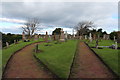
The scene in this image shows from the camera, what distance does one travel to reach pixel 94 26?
2534 inches

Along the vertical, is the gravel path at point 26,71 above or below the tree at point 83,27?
below

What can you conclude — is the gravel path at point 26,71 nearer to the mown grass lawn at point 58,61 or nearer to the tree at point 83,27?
the mown grass lawn at point 58,61

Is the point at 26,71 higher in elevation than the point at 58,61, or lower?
lower

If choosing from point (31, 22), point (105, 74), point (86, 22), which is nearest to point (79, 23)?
point (86, 22)

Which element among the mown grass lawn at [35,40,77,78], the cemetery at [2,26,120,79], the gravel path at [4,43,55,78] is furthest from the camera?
the cemetery at [2,26,120,79]

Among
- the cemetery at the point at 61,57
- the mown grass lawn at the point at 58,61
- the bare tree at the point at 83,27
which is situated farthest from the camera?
the bare tree at the point at 83,27

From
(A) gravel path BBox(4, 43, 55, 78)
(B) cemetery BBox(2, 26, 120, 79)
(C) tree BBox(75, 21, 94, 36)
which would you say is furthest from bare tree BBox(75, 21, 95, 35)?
(A) gravel path BBox(4, 43, 55, 78)

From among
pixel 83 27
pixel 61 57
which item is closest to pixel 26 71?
pixel 61 57

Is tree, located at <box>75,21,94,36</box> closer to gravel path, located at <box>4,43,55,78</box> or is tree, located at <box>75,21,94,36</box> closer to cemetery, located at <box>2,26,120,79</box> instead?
cemetery, located at <box>2,26,120,79</box>

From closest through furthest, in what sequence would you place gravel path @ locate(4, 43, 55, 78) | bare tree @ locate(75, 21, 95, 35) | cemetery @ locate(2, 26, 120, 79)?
gravel path @ locate(4, 43, 55, 78), cemetery @ locate(2, 26, 120, 79), bare tree @ locate(75, 21, 95, 35)

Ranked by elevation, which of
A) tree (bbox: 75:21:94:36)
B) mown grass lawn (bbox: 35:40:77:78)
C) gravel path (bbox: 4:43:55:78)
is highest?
tree (bbox: 75:21:94:36)

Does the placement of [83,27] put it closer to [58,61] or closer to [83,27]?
[83,27]

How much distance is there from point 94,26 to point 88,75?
Result: 62.1m

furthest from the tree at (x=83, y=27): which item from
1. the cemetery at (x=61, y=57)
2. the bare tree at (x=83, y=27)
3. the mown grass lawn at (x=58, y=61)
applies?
the mown grass lawn at (x=58, y=61)
